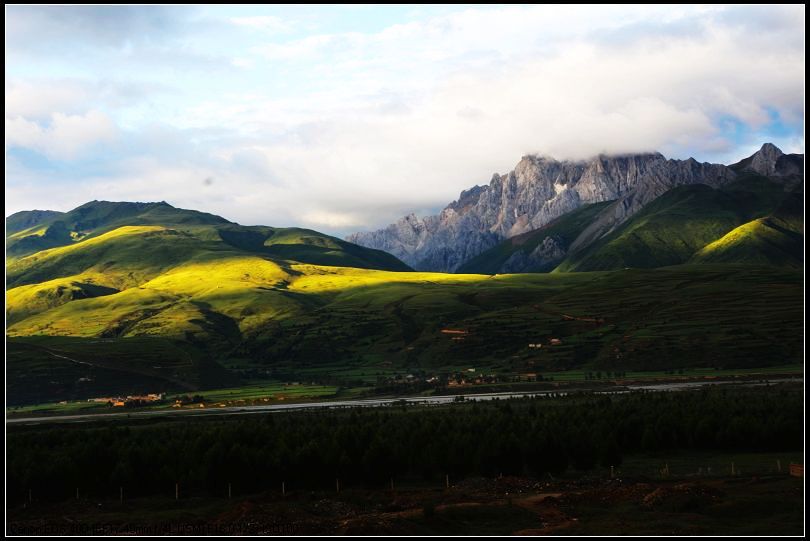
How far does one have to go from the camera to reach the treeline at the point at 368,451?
→ 112812 millimetres

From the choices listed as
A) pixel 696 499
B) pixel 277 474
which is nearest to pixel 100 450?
pixel 277 474

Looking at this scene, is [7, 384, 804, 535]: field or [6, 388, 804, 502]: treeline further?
[6, 388, 804, 502]: treeline

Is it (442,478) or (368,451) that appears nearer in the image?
(368,451)

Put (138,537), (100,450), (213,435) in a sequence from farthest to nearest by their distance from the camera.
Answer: (213,435) < (100,450) < (138,537)

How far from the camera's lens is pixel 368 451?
115 meters

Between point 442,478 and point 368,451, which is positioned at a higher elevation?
point 368,451

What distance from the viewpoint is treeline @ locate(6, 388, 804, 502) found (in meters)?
113

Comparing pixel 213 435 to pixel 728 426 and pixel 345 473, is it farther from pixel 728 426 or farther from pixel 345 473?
pixel 728 426

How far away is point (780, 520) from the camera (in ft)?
263

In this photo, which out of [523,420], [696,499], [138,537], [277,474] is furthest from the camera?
[523,420]

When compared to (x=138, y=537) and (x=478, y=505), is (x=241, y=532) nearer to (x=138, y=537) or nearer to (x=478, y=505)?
(x=138, y=537)

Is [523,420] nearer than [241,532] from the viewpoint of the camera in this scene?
No

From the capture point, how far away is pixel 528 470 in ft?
391

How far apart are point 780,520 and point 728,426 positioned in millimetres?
56743
